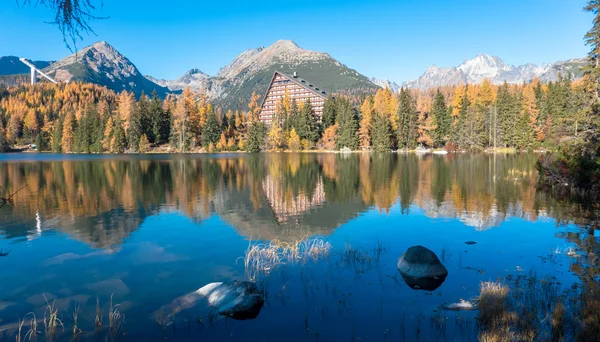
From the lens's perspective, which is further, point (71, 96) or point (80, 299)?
point (71, 96)

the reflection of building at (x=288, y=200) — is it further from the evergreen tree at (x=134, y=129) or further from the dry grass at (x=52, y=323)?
the evergreen tree at (x=134, y=129)

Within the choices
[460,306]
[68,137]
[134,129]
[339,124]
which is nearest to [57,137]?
[68,137]

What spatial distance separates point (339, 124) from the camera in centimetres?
9800

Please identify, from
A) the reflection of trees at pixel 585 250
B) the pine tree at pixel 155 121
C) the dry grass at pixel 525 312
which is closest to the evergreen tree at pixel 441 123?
the reflection of trees at pixel 585 250

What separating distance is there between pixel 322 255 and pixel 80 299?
22.7 feet

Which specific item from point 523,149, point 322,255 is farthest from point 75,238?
point 523,149

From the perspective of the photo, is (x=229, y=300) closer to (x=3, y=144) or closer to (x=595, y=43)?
(x=595, y=43)

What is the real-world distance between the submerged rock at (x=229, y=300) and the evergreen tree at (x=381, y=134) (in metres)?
84.4

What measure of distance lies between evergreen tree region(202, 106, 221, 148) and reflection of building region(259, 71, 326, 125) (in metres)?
28.6

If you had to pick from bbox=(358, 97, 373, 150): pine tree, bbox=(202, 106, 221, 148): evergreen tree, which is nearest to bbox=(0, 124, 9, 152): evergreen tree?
bbox=(202, 106, 221, 148): evergreen tree

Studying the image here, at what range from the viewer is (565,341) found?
6305mm

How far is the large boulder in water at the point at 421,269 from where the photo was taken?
31.5 ft

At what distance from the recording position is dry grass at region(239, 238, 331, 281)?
1080 cm

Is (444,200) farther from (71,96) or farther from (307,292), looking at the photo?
(71,96)
